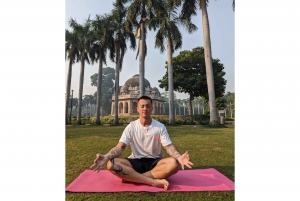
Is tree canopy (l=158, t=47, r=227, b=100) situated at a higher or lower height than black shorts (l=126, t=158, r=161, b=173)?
higher

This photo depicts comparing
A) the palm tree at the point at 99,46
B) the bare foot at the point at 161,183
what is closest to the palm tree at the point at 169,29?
the palm tree at the point at 99,46

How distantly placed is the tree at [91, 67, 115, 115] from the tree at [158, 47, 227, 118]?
2.51 ft

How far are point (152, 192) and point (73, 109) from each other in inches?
67.4

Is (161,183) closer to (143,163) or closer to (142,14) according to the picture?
(143,163)

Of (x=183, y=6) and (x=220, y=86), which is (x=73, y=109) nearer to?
(x=220, y=86)

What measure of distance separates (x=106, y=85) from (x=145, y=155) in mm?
1651

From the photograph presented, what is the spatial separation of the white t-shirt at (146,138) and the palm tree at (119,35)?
33.7 inches

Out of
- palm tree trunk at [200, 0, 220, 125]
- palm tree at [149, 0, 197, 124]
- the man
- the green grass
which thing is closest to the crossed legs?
the man

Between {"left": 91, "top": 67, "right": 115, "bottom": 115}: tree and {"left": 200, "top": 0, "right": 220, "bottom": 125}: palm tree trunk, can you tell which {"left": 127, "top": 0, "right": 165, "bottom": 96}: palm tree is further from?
{"left": 200, "top": 0, "right": 220, "bottom": 125}: palm tree trunk

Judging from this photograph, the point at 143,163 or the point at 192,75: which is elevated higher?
the point at 192,75

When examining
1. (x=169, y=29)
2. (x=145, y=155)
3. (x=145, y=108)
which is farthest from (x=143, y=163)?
(x=169, y=29)

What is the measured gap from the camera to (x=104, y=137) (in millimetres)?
2707

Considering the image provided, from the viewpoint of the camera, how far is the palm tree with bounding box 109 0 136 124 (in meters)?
3.40

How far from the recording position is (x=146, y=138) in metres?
2.12
